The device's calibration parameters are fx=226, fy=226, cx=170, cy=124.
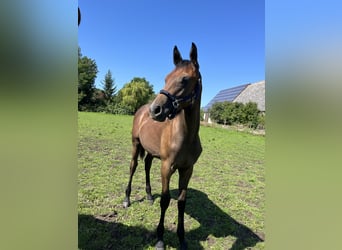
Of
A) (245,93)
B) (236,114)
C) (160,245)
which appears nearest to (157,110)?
(160,245)

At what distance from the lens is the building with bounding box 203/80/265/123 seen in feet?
92.5

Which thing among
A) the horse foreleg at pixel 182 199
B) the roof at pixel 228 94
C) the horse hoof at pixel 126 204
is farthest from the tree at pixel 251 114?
the horse foreleg at pixel 182 199

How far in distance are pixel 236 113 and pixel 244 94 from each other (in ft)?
27.8

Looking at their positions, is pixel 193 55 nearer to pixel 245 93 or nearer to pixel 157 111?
pixel 157 111

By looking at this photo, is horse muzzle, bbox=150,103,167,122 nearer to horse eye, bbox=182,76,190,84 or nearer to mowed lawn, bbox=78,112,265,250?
horse eye, bbox=182,76,190,84

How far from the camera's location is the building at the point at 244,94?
92.5ft

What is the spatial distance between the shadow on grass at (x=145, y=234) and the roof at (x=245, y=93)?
76.0 ft

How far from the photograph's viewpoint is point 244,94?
32.7 meters

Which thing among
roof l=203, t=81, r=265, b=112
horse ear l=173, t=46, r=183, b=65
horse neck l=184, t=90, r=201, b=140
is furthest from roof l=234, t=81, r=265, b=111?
horse ear l=173, t=46, r=183, b=65
